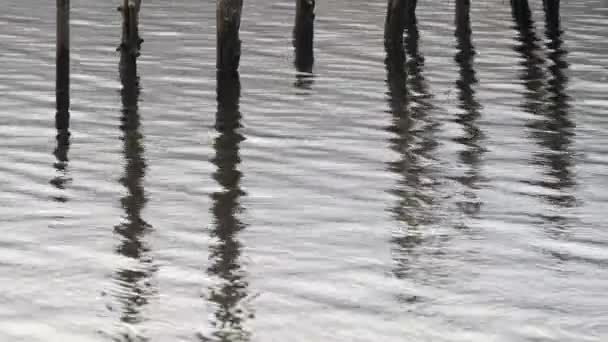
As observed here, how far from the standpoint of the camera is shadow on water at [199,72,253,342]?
10.6 metres

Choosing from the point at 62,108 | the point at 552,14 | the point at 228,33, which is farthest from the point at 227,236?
the point at 552,14

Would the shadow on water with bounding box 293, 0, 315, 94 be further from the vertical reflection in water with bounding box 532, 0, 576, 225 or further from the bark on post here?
the bark on post

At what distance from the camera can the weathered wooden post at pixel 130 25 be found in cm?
1900

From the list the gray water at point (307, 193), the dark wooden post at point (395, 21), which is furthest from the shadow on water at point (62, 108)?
the dark wooden post at point (395, 21)

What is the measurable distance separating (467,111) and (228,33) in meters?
3.16

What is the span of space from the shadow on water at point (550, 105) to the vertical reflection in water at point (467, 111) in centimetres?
64

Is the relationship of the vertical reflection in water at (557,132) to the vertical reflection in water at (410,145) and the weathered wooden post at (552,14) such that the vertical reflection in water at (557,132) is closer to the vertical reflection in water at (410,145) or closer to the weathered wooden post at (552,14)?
the vertical reflection in water at (410,145)

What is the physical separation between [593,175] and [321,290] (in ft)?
17.2

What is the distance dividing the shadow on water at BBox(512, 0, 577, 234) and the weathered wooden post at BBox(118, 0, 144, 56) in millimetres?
4960

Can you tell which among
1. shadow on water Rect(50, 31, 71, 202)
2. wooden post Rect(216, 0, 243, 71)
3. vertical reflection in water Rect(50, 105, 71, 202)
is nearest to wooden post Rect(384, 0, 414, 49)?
wooden post Rect(216, 0, 243, 71)

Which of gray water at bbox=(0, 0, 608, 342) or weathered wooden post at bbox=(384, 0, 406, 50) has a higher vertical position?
weathered wooden post at bbox=(384, 0, 406, 50)

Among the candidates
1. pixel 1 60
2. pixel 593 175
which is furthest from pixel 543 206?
pixel 1 60

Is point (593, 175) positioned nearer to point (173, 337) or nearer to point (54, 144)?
point (54, 144)

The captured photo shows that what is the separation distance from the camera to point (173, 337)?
1027cm
